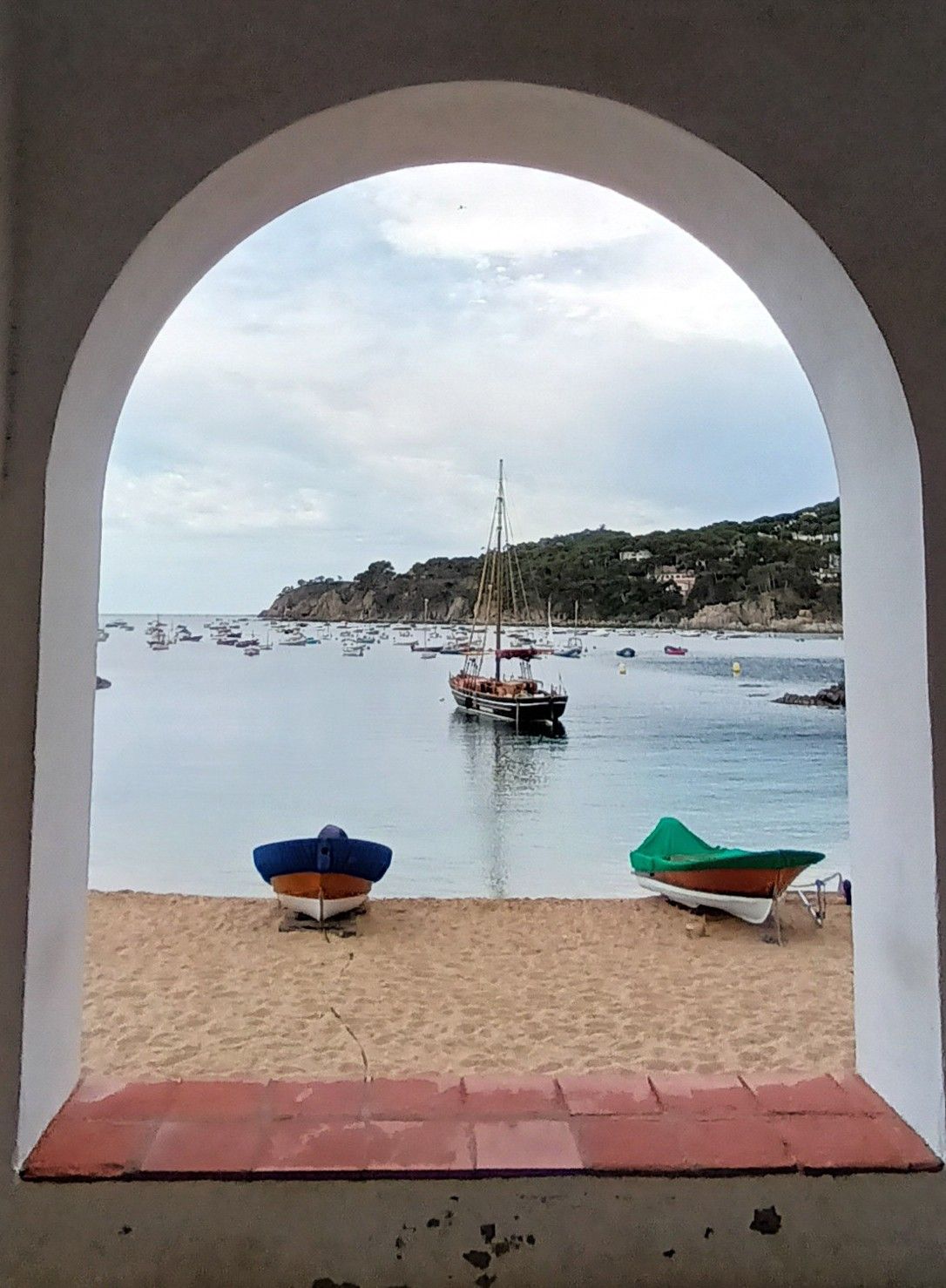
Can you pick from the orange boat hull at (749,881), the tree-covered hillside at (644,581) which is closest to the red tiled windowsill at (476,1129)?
the orange boat hull at (749,881)

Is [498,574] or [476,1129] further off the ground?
[498,574]

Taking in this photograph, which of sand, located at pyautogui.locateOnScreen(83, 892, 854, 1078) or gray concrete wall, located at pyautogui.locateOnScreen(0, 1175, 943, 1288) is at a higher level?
gray concrete wall, located at pyautogui.locateOnScreen(0, 1175, 943, 1288)

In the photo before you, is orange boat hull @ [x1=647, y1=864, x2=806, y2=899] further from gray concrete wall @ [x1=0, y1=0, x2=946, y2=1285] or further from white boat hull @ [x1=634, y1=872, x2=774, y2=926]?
gray concrete wall @ [x1=0, y1=0, x2=946, y2=1285]

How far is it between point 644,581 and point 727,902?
5.84m

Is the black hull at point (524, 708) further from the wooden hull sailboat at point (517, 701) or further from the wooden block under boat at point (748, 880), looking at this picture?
the wooden block under boat at point (748, 880)

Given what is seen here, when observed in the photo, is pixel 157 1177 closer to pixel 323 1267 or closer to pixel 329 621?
pixel 323 1267

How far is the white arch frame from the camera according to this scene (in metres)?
0.92

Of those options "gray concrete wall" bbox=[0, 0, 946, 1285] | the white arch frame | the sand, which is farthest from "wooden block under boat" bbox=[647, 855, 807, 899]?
"gray concrete wall" bbox=[0, 0, 946, 1285]

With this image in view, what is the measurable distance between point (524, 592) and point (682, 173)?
11.0 m

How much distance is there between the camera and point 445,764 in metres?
12.0

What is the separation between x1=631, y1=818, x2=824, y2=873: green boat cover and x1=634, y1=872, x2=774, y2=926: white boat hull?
0.15 m

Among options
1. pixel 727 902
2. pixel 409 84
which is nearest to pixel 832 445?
pixel 409 84

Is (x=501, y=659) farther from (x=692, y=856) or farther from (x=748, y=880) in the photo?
(x=748, y=880)

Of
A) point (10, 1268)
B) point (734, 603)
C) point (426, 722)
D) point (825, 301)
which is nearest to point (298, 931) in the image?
point (10, 1268)
